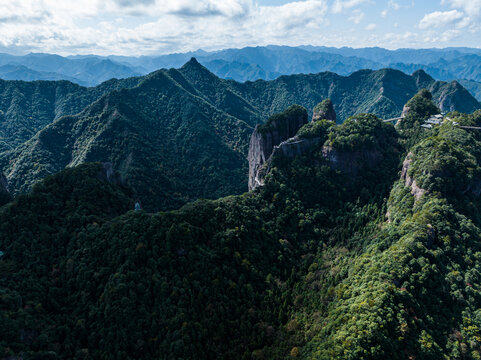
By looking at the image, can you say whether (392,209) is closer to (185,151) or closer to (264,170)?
(264,170)

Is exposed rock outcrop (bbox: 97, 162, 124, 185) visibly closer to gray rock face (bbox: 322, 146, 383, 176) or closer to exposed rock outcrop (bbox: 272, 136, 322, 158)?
exposed rock outcrop (bbox: 272, 136, 322, 158)

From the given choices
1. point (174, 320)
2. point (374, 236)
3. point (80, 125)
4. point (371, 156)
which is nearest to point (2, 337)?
point (174, 320)

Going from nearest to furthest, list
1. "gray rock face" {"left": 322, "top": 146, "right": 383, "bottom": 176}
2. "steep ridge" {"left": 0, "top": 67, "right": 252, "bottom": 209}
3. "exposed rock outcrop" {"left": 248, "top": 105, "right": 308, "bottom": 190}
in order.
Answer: "gray rock face" {"left": 322, "top": 146, "right": 383, "bottom": 176} → "exposed rock outcrop" {"left": 248, "top": 105, "right": 308, "bottom": 190} → "steep ridge" {"left": 0, "top": 67, "right": 252, "bottom": 209}

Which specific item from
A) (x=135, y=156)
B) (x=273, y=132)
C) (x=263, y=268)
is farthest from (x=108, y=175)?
(x=273, y=132)

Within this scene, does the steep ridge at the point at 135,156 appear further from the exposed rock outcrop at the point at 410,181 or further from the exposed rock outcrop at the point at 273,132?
the exposed rock outcrop at the point at 410,181

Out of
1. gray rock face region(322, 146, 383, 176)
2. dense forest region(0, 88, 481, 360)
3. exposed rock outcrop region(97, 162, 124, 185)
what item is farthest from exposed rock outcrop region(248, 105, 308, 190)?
exposed rock outcrop region(97, 162, 124, 185)

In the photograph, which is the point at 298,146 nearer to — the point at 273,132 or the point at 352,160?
the point at 352,160
